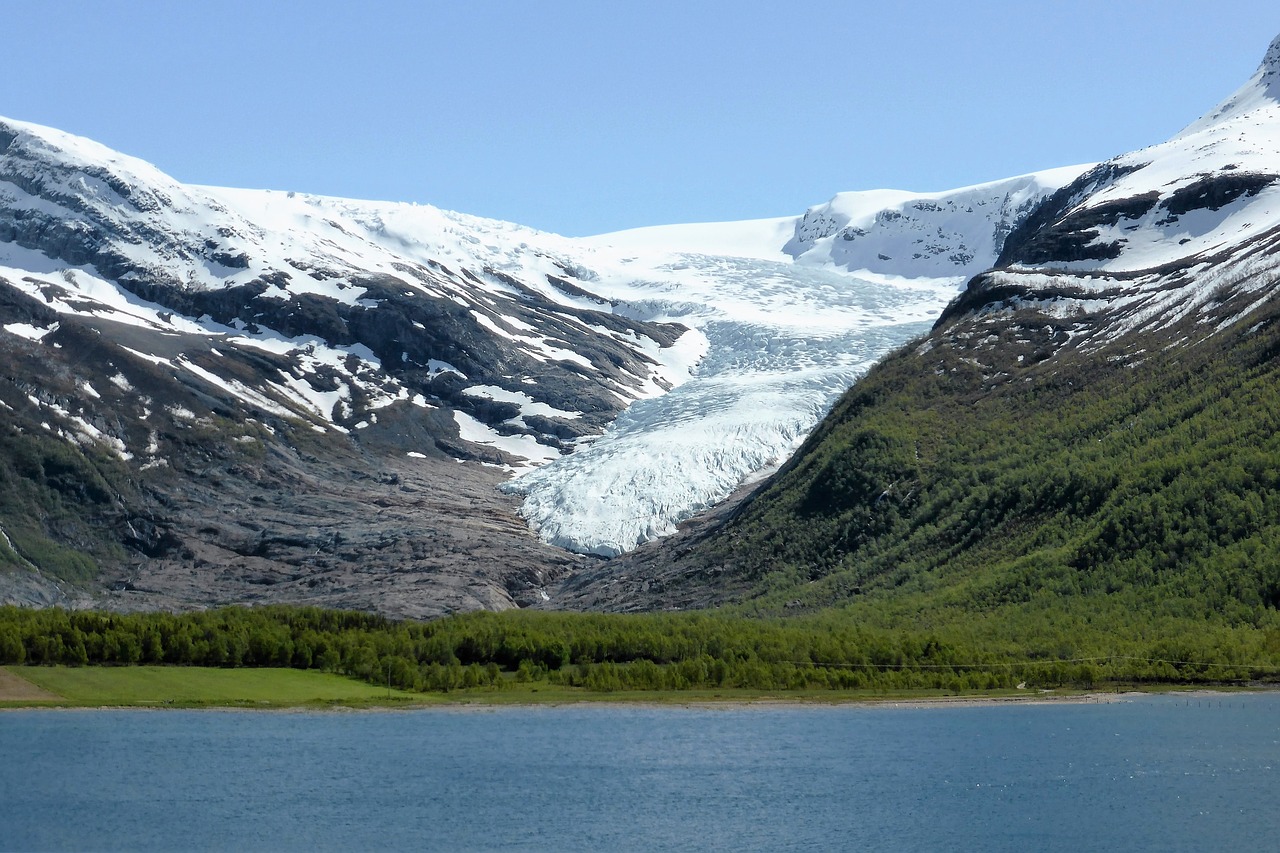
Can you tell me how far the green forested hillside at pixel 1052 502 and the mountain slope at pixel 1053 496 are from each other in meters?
0.23

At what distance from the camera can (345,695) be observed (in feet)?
395

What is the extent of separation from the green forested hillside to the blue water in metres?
25.5

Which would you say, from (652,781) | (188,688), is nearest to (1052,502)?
(188,688)

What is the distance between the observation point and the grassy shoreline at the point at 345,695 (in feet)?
375

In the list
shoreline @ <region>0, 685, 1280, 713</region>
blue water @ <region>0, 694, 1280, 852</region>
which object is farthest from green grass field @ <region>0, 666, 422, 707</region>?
blue water @ <region>0, 694, 1280, 852</region>

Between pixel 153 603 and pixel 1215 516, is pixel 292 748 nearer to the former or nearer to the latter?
pixel 1215 516

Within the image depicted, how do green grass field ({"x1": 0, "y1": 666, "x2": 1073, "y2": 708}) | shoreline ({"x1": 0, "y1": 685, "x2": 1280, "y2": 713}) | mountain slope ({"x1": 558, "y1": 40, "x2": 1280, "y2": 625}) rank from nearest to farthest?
1. shoreline ({"x1": 0, "y1": 685, "x2": 1280, "y2": 713})
2. green grass field ({"x1": 0, "y1": 666, "x2": 1073, "y2": 708})
3. mountain slope ({"x1": 558, "y1": 40, "x2": 1280, "y2": 625})

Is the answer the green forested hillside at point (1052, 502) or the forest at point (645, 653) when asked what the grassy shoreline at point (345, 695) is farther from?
the green forested hillside at point (1052, 502)

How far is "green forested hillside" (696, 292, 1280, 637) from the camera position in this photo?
135 meters

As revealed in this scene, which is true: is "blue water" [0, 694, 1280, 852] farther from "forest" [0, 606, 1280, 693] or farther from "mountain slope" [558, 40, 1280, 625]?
"mountain slope" [558, 40, 1280, 625]

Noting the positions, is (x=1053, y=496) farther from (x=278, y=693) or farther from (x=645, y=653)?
(x=278, y=693)

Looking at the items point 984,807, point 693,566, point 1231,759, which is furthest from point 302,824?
point 693,566

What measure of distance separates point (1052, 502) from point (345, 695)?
72.6 meters

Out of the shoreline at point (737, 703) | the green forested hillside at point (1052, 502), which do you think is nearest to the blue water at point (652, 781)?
the shoreline at point (737, 703)
